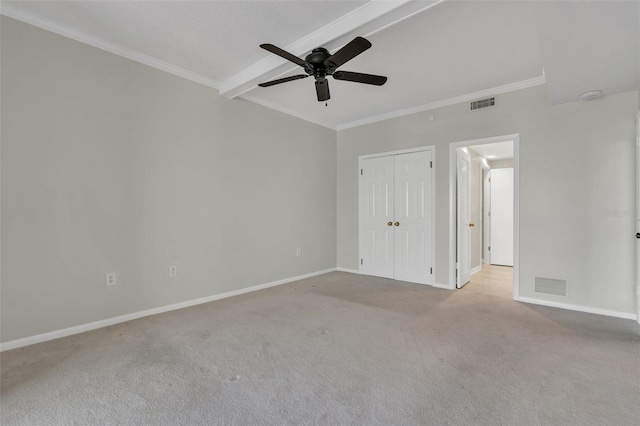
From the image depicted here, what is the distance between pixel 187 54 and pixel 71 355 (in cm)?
297

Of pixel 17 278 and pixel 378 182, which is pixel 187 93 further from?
pixel 378 182

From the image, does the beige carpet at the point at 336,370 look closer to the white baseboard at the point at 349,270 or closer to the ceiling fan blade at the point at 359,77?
the white baseboard at the point at 349,270

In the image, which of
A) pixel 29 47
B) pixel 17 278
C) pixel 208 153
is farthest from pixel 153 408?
pixel 29 47

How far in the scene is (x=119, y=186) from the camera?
295 cm

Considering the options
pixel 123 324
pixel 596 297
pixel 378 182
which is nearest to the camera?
pixel 123 324

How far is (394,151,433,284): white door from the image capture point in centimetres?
445

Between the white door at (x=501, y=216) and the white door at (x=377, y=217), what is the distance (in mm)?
3007

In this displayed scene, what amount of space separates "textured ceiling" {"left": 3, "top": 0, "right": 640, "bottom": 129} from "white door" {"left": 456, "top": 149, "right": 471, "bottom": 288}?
1286 mm

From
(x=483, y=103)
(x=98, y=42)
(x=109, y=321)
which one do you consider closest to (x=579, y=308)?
(x=483, y=103)

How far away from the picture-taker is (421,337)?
2.61 meters

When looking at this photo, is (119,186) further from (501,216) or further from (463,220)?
(501,216)

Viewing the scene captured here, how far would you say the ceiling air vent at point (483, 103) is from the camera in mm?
3844

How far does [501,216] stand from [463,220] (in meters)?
2.49

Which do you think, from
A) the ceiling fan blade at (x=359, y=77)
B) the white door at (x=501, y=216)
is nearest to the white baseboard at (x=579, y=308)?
the white door at (x=501, y=216)
